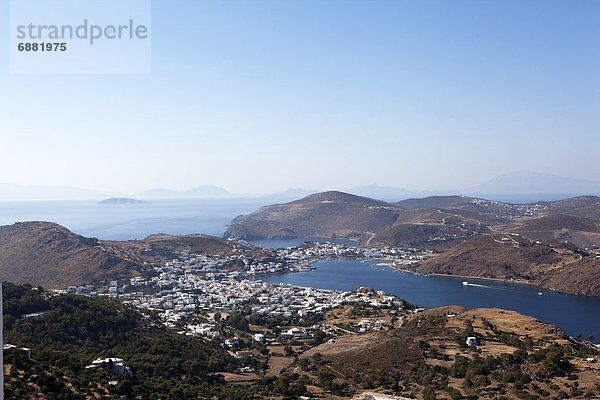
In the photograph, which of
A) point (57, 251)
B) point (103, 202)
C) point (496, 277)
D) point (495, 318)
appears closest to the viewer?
point (495, 318)

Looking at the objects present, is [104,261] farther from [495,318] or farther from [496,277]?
[496,277]

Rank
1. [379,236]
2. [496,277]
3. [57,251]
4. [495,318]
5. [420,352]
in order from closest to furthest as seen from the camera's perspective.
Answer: [420,352] → [495,318] → [57,251] → [496,277] → [379,236]

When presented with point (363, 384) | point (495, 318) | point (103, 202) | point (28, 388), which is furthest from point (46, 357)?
point (103, 202)

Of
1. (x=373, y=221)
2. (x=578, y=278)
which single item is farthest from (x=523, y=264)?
(x=373, y=221)

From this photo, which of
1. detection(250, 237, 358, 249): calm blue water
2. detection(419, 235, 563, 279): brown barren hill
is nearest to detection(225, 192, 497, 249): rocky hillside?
detection(250, 237, 358, 249): calm blue water

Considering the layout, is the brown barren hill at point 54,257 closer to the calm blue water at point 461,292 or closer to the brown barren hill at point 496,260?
the calm blue water at point 461,292

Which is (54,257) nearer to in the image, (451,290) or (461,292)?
(451,290)
